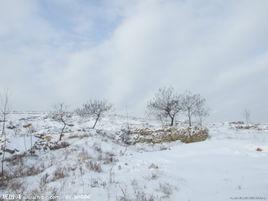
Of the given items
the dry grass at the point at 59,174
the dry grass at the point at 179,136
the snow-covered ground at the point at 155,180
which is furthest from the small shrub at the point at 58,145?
the dry grass at the point at 179,136

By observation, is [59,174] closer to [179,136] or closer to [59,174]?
[59,174]

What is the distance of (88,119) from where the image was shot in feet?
156

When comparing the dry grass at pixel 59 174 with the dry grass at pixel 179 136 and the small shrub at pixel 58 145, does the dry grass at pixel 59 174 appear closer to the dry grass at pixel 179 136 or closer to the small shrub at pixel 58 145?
the small shrub at pixel 58 145

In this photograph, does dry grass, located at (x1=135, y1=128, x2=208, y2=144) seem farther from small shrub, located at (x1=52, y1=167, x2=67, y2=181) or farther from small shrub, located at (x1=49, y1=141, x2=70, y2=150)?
small shrub, located at (x1=52, y1=167, x2=67, y2=181)

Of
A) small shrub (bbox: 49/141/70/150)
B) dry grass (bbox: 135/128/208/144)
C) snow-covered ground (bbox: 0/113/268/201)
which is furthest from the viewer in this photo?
dry grass (bbox: 135/128/208/144)

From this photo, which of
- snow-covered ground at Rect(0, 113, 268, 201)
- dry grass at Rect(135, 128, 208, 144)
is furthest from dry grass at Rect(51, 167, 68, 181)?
dry grass at Rect(135, 128, 208, 144)

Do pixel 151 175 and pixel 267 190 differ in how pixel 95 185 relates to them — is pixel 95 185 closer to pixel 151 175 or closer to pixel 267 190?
pixel 151 175

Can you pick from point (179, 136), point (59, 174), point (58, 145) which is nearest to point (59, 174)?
point (59, 174)

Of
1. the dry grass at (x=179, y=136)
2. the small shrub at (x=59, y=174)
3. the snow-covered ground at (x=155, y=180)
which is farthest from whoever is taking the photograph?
the dry grass at (x=179, y=136)

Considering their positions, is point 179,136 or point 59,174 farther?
point 179,136

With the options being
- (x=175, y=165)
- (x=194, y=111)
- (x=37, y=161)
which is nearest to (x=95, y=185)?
(x=175, y=165)

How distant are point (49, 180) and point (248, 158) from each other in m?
6.47

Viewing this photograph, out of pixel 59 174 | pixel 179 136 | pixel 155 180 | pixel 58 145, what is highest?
pixel 179 136

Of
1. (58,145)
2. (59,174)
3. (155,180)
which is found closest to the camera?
(155,180)
